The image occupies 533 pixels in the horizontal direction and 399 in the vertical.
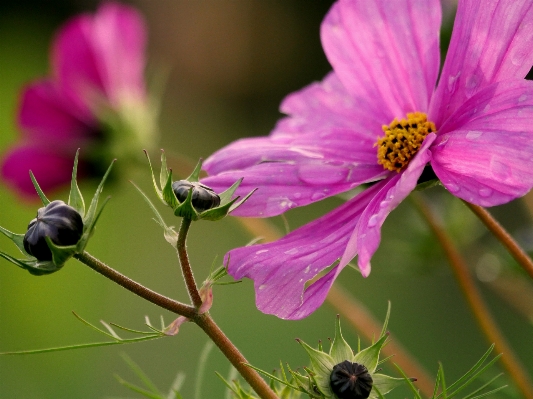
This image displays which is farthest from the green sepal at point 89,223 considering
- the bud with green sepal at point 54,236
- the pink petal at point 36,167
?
the pink petal at point 36,167

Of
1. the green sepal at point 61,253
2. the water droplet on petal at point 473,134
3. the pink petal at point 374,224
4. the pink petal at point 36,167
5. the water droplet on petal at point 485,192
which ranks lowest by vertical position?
the water droplet on petal at point 485,192

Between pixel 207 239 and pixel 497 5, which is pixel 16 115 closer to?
pixel 497 5

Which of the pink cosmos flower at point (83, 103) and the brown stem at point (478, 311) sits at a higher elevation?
the pink cosmos flower at point (83, 103)

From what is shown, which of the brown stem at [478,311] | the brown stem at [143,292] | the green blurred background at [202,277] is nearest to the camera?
the brown stem at [143,292]

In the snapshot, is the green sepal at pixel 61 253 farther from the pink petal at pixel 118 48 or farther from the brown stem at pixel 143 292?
the pink petal at pixel 118 48

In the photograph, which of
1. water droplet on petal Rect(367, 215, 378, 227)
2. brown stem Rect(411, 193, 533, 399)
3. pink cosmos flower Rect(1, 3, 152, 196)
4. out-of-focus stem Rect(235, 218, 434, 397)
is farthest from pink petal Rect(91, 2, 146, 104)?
water droplet on petal Rect(367, 215, 378, 227)

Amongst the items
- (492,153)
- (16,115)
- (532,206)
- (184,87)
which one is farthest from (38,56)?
(492,153)

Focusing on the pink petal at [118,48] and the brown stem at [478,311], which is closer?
the brown stem at [478,311]
